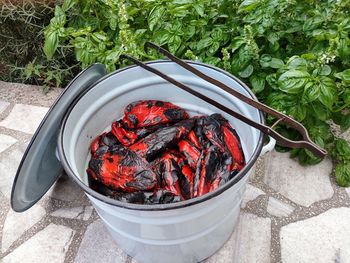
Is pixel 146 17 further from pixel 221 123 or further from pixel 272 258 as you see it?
pixel 272 258

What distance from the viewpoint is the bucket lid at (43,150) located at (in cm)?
139

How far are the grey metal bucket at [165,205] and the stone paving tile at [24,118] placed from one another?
57cm

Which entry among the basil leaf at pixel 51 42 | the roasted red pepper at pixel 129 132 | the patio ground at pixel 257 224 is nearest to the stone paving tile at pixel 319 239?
the patio ground at pixel 257 224

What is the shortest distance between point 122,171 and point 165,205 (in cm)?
43

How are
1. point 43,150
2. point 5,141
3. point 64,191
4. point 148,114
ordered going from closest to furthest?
point 43,150
point 148,114
point 64,191
point 5,141

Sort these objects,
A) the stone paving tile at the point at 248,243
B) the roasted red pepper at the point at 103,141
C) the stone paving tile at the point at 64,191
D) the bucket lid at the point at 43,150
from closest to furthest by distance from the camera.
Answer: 1. the bucket lid at the point at 43,150
2. the stone paving tile at the point at 248,243
3. the roasted red pepper at the point at 103,141
4. the stone paving tile at the point at 64,191

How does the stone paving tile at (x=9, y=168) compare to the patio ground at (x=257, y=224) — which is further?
the stone paving tile at (x=9, y=168)

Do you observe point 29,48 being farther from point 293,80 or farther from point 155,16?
point 293,80

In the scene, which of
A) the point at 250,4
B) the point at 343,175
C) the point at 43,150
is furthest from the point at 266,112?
the point at 43,150

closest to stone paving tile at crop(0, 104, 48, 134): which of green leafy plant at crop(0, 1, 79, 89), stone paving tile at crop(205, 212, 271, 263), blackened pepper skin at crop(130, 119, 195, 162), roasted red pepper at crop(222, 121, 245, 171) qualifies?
green leafy plant at crop(0, 1, 79, 89)

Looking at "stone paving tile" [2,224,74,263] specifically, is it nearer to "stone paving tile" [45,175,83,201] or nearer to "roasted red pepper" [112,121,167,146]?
"stone paving tile" [45,175,83,201]

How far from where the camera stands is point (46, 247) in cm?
159

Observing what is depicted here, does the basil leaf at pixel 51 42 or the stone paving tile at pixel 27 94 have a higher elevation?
the basil leaf at pixel 51 42

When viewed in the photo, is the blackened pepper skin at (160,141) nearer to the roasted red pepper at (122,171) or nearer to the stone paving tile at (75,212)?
the roasted red pepper at (122,171)
